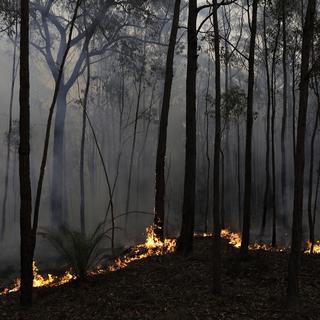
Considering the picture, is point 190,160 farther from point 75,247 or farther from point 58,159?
point 58,159

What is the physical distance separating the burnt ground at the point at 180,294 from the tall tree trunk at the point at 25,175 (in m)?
0.52

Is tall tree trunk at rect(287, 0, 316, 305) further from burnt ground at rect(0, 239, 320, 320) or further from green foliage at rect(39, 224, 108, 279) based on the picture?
green foliage at rect(39, 224, 108, 279)

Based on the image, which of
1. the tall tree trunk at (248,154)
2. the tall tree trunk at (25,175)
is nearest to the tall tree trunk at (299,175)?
the tall tree trunk at (248,154)

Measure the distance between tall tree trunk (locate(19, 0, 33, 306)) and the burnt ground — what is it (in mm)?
515

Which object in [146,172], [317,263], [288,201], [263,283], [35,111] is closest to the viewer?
[263,283]

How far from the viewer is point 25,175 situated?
23.5 feet

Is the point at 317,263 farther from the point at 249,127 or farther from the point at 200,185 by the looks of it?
the point at 200,185

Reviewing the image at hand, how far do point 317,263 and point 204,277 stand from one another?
8.52ft

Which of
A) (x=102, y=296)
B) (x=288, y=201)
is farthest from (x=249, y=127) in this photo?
(x=288, y=201)

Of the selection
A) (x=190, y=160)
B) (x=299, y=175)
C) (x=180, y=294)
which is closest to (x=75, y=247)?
(x=180, y=294)

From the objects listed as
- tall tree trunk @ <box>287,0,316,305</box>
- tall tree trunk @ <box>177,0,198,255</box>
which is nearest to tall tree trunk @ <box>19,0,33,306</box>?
tall tree trunk @ <box>177,0,198,255</box>

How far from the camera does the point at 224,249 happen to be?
11078 millimetres

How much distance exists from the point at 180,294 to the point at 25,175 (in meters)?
3.34

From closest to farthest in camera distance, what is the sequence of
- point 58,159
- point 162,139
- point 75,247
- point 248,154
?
1. point 75,247
2. point 248,154
3. point 162,139
4. point 58,159
